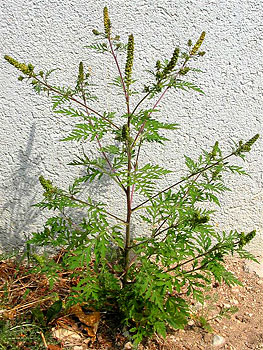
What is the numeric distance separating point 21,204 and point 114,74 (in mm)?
1332

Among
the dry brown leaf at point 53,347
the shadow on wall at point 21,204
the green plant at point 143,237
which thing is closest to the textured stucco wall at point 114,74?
the shadow on wall at point 21,204

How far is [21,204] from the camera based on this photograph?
9.87ft

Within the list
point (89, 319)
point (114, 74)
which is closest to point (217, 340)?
point (89, 319)

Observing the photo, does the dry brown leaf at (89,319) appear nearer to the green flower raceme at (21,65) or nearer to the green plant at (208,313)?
the green plant at (208,313)

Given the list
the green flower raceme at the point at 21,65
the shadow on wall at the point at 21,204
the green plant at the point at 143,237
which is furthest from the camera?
the shadow on wall at the point at 21,204

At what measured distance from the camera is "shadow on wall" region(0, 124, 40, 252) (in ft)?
9.43

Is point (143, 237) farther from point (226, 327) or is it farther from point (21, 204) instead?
point (21, 204)

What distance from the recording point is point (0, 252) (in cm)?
320

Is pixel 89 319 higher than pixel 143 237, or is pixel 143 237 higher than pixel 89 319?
pixel 143 237

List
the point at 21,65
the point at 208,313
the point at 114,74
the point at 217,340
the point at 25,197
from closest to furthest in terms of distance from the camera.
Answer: the point at 21,65 → the point at 217,340 → the point at 114,74 → the point at 208,313 → the point at 25,197

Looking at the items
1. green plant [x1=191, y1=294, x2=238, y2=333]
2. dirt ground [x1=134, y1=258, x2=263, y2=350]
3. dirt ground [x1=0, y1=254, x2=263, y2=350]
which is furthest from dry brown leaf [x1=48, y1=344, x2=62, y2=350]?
green plant [x1=191, y1=294, x2=238, y2=333]

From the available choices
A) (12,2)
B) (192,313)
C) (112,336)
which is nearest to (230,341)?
(192,313)

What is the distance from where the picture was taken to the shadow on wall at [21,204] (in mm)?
2873

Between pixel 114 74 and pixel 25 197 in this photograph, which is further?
pixel 25 197
